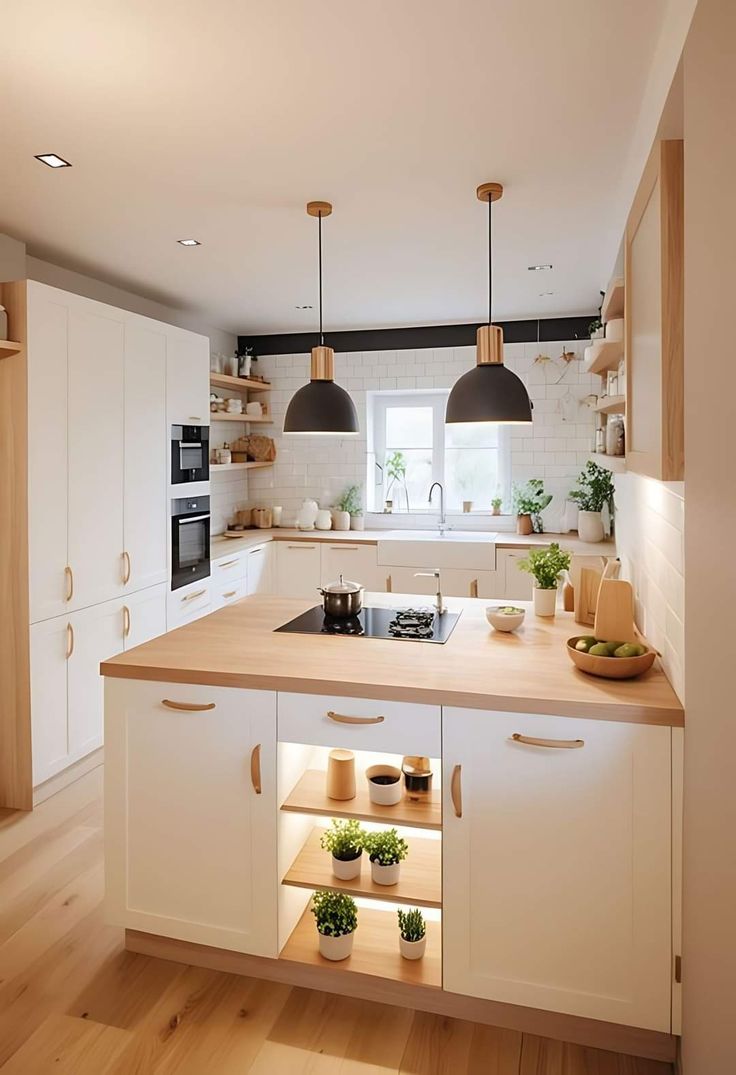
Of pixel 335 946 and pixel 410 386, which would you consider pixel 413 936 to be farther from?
pixel 410 386

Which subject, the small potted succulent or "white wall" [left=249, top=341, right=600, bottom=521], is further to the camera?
"white wall" [left=249, top=341, right=600, bottom=521]

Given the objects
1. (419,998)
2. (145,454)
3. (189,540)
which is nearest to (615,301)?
(419,998)

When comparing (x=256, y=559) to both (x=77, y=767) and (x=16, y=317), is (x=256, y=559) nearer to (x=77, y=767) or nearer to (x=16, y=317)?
(x=77, y=767)

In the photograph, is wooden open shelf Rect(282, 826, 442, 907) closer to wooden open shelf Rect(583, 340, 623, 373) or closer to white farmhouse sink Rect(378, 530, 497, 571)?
wooden open shelf Rect(583, 340, 623, 373)

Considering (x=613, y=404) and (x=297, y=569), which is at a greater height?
(x=613, y=404)

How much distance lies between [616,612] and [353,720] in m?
0.92

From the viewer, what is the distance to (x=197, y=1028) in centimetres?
195

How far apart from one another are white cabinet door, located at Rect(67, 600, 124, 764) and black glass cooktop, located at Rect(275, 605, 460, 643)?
51.8 inches

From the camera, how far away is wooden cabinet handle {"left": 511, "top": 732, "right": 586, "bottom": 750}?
71.6 inches

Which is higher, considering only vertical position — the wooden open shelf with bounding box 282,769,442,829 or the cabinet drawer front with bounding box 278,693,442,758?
the cabinet drawer front with bounding box 278,693,442,758

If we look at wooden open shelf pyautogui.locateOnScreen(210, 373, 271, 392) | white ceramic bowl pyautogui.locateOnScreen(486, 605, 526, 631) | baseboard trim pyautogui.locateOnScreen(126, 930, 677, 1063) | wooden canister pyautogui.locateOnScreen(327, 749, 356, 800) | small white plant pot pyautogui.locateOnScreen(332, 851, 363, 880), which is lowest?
baseboard trim pyautogui.locateOnScreen(126, 930, 677, 1063)

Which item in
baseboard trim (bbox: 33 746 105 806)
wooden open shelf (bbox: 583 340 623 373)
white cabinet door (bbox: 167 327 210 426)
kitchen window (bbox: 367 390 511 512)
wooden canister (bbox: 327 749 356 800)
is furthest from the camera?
kitchen window (bbox: 367 390 511 512)

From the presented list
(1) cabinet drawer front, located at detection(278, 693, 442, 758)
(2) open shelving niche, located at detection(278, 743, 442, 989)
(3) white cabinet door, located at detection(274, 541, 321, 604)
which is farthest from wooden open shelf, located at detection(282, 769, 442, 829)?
(3) white cabinet door, located at detection(274, 541, 321, 604)

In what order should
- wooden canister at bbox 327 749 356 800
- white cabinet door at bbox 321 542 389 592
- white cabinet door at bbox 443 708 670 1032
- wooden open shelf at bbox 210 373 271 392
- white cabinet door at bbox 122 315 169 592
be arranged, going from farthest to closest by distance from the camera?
white cabinet door at bbox 321 542 389 592, wooden open shelf at bbox 210 373 271 392, white cabinet door at bbox 122 315 169 592, wooden canister at bbox 327 749 356 800, white cabinet door at bbox 443 708 670 1032
